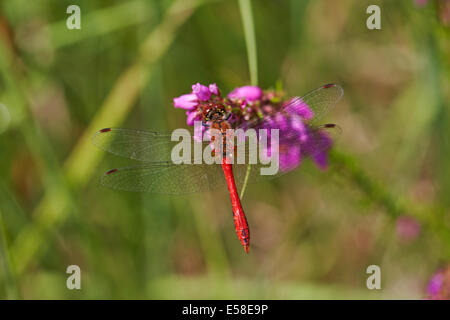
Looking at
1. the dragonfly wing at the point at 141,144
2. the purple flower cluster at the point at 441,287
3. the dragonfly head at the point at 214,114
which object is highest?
the dragonfly head at the point at 214,114

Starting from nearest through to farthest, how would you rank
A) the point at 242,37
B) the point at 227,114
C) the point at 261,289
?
the point at 227,114 < the point at 261,289 < the point at 242,37

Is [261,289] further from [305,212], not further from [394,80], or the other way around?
[394,80]

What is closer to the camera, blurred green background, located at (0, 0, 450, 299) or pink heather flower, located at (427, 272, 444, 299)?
pink heather flower, located at (427, 272, 444, 299)

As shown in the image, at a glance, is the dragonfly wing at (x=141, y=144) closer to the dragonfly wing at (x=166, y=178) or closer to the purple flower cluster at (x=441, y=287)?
the dragonfly wing at (x=166, y=178)

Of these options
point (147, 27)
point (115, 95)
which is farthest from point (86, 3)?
point (115, 95)

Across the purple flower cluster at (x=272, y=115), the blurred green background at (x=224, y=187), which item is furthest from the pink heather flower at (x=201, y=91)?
the blurred green background at (x=224, y=187)


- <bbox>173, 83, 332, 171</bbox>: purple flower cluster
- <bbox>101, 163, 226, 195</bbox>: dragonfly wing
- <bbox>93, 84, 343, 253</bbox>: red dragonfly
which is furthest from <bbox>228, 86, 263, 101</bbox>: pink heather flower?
<bbox>101, 163, 226, 195</bbox>: dragonfly wing

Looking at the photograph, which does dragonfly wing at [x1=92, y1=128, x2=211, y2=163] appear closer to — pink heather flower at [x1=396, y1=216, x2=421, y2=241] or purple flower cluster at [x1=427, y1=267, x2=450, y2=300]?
purple flower cluster at [x1=427, y1=267, x2=450, y2=300]
